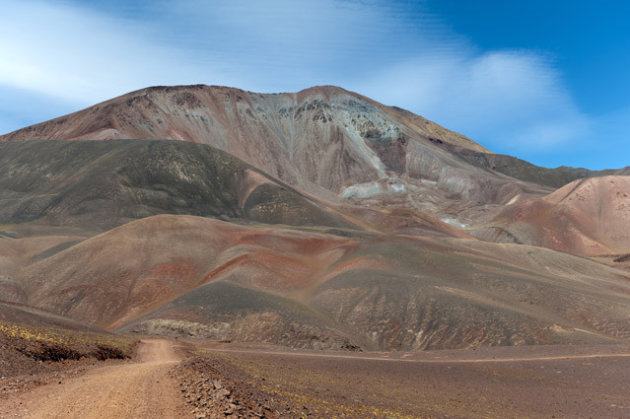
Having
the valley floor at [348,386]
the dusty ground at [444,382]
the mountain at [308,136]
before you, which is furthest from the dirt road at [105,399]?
the mountain at [308,136]

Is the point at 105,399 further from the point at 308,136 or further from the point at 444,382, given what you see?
the point at 308,136

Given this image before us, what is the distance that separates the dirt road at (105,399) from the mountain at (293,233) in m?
25.0

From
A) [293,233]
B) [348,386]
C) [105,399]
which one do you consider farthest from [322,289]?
[105,399]

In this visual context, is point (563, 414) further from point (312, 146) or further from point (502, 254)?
point (312, 146)

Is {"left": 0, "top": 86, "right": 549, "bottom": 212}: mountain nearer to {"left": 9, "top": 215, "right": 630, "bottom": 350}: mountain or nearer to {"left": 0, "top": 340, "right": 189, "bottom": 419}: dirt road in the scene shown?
{"left": 9, "top": 215, "right": 630, "bottom": 350}: mountain

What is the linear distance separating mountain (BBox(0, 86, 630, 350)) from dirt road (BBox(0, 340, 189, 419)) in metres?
25.0

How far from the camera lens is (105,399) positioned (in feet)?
43.5

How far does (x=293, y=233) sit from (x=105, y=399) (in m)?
60.8

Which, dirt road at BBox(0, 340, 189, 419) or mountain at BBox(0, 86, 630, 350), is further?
mountain at BBox(0, 86, 630, 350)

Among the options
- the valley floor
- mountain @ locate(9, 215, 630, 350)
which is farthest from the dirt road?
mountain @ locate(9, 215, 630, 350)

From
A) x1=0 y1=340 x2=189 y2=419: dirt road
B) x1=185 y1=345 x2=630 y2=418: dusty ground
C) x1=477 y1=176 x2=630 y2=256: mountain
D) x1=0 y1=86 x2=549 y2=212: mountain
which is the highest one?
x1=0 y1=86 x2=549 y2=212: mountain

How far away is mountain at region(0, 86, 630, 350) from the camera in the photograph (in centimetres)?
4441

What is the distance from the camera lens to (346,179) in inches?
6688

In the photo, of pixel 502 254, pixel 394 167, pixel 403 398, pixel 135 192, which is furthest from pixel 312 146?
pixel 403 398
